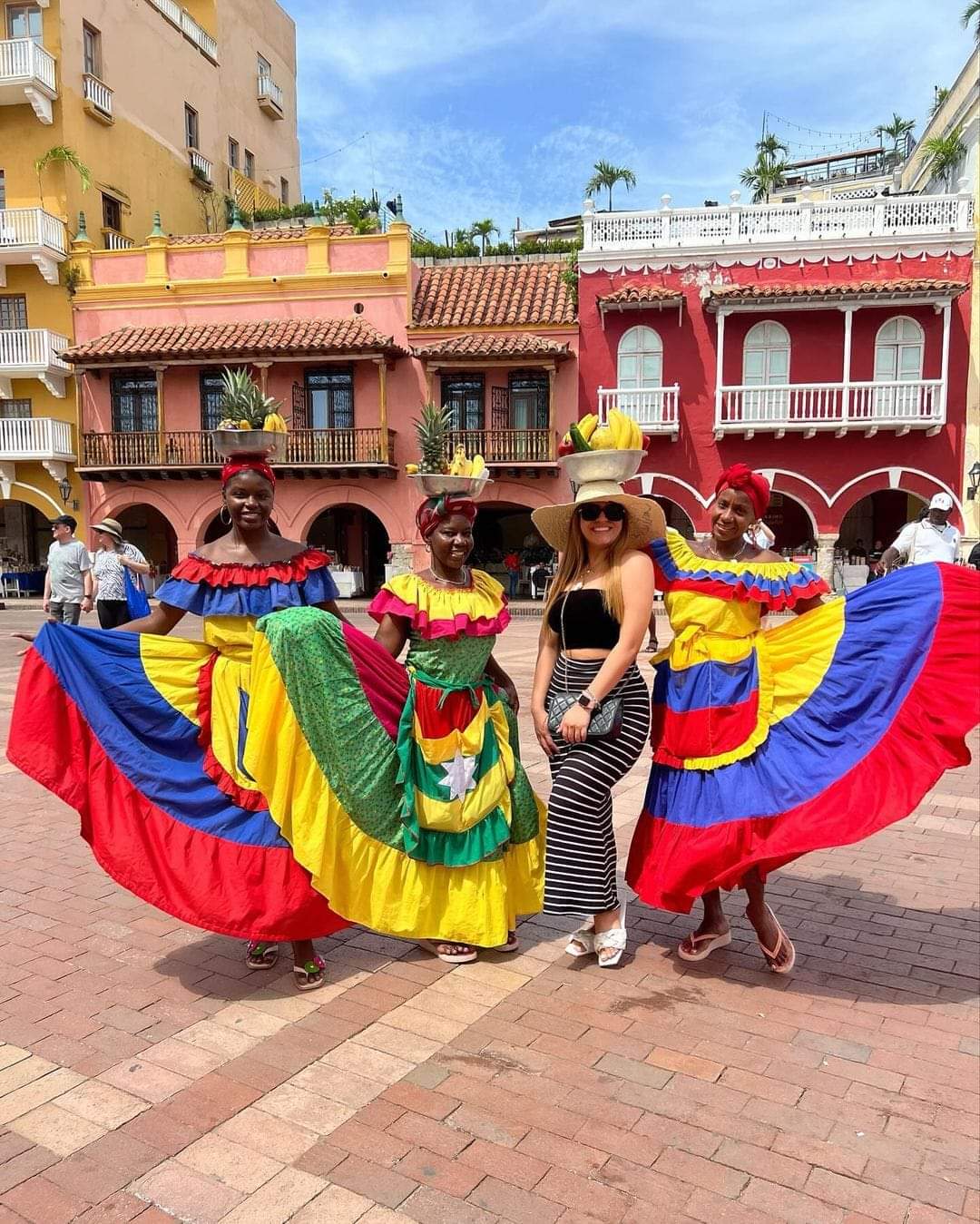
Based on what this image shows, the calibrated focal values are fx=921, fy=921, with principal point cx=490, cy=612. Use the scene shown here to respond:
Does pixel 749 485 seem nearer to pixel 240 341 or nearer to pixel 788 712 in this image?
pixel 788 712

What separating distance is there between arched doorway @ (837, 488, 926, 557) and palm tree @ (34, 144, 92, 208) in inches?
811

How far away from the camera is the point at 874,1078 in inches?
113

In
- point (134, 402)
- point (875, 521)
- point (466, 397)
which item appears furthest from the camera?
point (875, 521)

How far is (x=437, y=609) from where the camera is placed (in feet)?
11.4

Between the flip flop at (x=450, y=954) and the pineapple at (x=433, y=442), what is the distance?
72.9 inches

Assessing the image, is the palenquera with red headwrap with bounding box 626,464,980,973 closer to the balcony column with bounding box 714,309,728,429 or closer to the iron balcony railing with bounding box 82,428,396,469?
the balcony column with bounding box 714,309,728,429

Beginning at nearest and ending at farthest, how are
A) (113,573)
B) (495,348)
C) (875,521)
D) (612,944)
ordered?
(612,944), (113,573), (495,348), (875,521)

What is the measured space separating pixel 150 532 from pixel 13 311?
6386 mm

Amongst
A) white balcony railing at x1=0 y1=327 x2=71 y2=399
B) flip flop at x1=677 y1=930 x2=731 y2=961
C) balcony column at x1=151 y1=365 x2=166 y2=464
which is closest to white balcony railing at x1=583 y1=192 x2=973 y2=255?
balcony column at x1=151 y1=365 x2=166 y2=464

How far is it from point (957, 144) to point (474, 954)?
23.4 meters

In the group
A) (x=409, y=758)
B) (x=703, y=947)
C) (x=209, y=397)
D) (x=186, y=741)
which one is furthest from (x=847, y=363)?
(x=186, y=741)

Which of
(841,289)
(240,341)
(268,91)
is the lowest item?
Result: (240,341)

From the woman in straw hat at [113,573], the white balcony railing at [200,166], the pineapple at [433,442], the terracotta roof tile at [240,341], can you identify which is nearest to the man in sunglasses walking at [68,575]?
the woman in straw hat at [113,573]

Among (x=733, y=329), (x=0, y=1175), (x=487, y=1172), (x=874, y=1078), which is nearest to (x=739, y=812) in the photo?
(x=874, y=1078)
